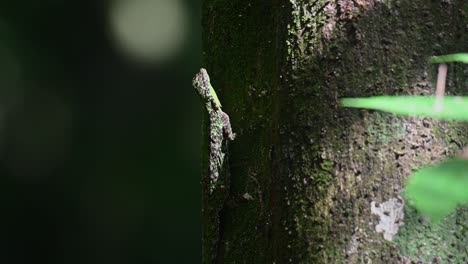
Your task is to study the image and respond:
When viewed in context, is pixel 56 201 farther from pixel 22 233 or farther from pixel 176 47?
pixel 176 47

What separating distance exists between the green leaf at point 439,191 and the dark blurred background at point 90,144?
13.3 m

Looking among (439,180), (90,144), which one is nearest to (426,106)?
(439,180)

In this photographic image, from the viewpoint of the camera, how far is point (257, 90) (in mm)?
1951

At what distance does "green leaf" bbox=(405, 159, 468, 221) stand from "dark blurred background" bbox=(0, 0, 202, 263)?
13.3 metres

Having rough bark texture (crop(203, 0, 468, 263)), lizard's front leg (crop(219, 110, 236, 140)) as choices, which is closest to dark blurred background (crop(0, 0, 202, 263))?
lizard's front leg (crop(219, 110, 236, 140))

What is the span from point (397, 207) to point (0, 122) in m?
13.9

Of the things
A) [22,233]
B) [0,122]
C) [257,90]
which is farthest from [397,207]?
[0,122]

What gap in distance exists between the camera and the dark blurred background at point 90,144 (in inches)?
531

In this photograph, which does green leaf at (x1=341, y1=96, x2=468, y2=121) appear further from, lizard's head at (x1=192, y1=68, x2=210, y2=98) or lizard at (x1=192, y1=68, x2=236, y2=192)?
lizard's head at (x1=192, y1=68, x2=210, y2=98)

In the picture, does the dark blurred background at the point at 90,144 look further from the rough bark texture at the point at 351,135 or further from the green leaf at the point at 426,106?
the green leaf at the point at 426,106

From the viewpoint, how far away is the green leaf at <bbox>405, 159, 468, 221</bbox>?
0.63 metres

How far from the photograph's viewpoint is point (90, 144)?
14.6 meters

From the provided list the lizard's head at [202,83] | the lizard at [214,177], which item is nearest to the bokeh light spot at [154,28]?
the lizard's head at [202,83]

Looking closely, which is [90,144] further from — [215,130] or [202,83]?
[215,130]
